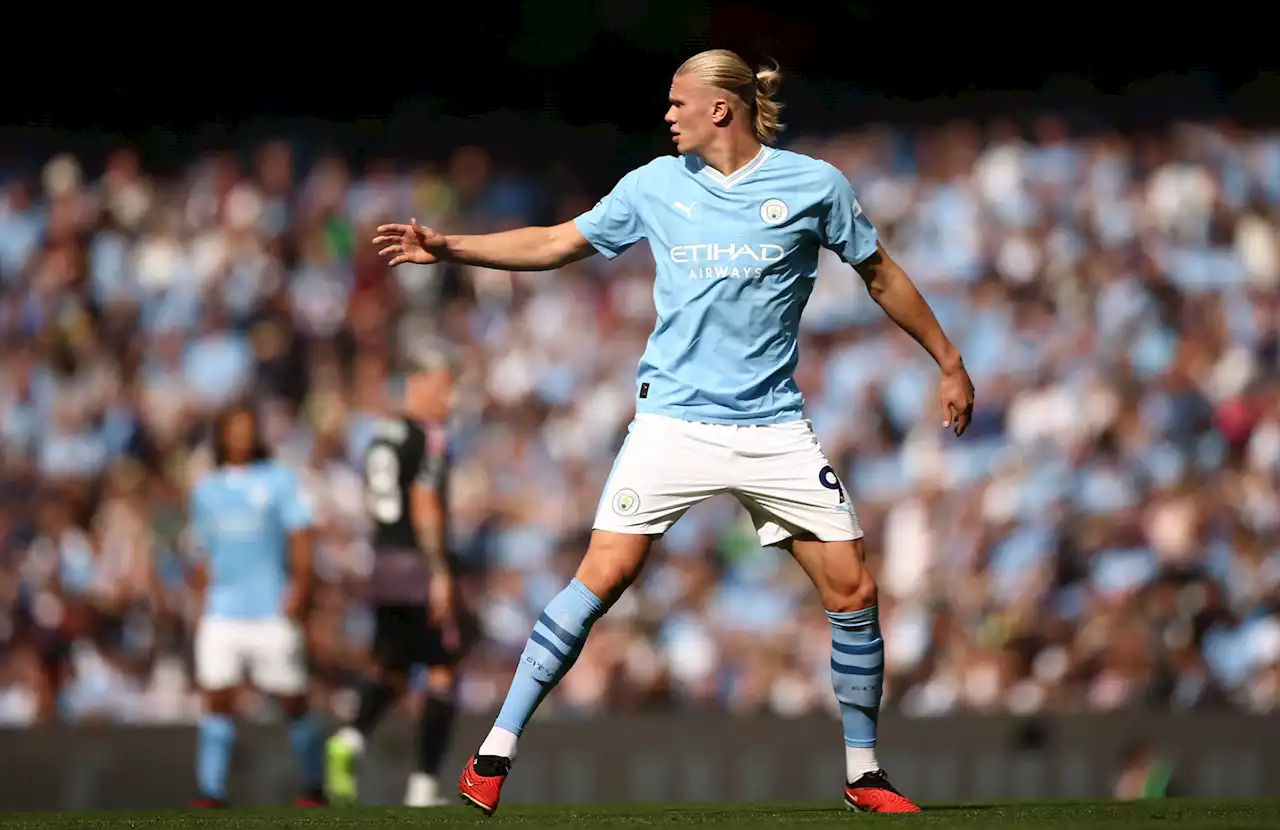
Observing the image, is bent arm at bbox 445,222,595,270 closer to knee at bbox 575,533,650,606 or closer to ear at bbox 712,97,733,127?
ear at bbox 712,97,733,127

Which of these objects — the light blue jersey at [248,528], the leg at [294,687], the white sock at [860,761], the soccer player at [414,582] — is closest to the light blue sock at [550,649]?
the white sock at [860,761]

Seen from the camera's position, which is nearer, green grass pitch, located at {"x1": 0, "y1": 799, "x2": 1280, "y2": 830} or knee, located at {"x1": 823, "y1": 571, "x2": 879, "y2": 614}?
green grass pitch, located at {"x1": 0, "y1": 799, "x2": 1280, "y2": 830}

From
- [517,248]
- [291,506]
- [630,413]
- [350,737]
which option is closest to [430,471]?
[291,506]

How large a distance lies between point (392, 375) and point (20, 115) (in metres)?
3.07

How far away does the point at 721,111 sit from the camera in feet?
17.3

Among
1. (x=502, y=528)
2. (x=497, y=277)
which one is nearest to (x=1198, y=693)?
(x=502, y=528)

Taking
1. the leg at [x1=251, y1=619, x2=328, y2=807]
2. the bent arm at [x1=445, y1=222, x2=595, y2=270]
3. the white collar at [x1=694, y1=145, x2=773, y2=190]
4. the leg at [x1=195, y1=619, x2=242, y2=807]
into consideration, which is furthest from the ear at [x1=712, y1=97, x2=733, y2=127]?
the leg at [x1=195, y1=619, x2=242, y2=807]

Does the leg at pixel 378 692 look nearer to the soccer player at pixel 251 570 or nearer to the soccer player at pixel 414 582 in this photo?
the soccer player at pixel 414 582

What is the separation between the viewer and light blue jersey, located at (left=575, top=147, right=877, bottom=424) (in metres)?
5.18

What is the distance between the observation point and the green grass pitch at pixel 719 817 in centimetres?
499

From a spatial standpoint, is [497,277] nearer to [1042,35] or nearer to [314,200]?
[314,200]

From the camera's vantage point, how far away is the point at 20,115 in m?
12.4

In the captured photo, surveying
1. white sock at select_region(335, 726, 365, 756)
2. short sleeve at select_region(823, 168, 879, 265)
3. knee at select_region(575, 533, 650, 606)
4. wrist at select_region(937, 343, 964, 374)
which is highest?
short sleeve at select_region(823, 168, 879, 265)

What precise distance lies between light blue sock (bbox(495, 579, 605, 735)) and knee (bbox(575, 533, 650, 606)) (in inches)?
1.1
